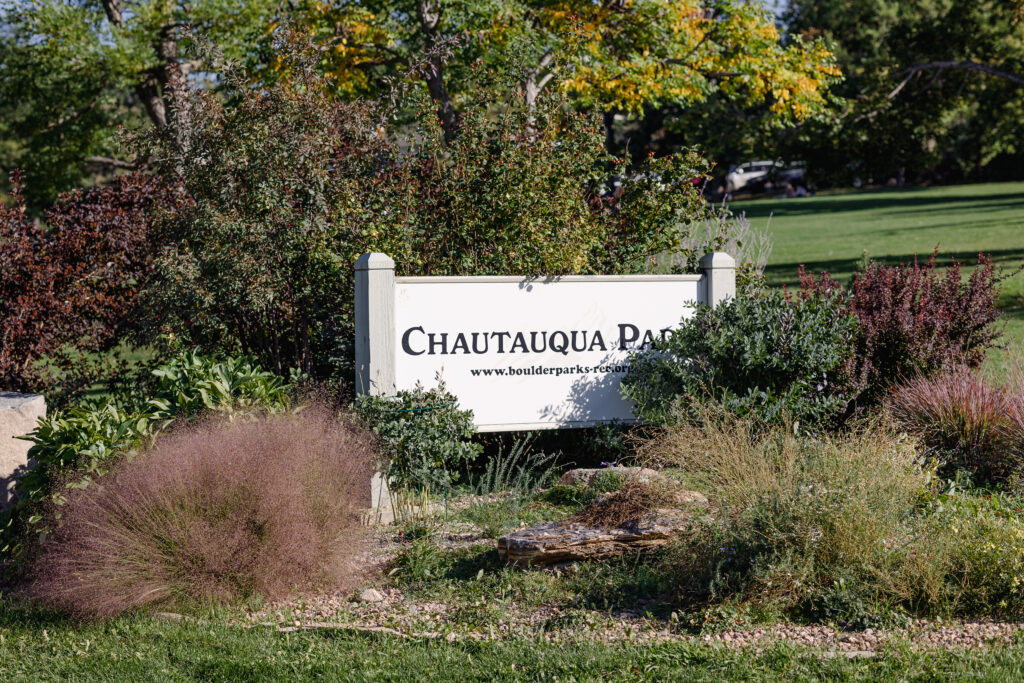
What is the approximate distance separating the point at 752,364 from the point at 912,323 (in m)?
1.84

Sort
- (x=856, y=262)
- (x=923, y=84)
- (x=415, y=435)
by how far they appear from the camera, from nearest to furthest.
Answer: (x=415, y=435)
(x=856, y=262)
(x=923, y=84)

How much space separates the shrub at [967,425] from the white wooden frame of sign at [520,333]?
5.46 ft

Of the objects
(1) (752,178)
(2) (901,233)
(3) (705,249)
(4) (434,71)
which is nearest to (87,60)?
(4) (434,71)

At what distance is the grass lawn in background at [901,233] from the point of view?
1828 cm

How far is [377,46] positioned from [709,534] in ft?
34.1

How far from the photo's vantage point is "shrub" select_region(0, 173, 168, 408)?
8.05 metres

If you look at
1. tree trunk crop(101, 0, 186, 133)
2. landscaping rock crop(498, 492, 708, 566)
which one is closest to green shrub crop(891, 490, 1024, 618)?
landscaping rock crop(498, 492, 708, 566)

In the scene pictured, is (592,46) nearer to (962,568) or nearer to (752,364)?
(752,364)

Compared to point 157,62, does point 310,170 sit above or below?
below

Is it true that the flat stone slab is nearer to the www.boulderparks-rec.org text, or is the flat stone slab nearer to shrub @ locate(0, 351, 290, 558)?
shrub @ locate(0, 351, 290, 558)

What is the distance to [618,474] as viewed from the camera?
6359mm

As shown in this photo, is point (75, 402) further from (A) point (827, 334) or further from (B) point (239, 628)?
(A) point (827, 334)

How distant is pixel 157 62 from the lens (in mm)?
17188

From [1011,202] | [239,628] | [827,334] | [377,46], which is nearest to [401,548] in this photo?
[239,628]
